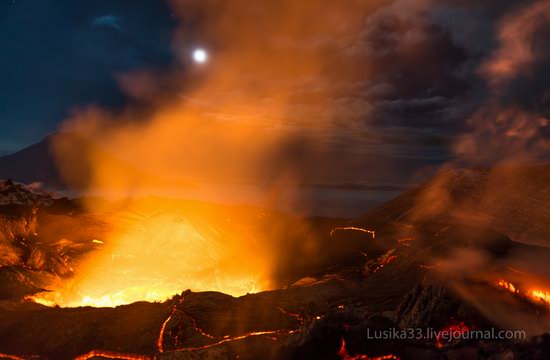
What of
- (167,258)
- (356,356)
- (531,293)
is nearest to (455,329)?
(356,356)

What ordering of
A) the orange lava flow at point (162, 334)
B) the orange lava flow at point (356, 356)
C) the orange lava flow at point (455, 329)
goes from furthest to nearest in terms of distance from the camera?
the orange lava flow at point (162, 334) < the orange lava flow at point (455, 329) < the orange lava flow at point (356, 356)

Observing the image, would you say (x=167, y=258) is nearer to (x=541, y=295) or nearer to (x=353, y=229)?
(x=353, y=229)

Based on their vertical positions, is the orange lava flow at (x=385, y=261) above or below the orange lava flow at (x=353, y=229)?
below

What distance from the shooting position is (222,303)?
43.8 ft

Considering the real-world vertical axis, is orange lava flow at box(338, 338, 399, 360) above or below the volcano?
below

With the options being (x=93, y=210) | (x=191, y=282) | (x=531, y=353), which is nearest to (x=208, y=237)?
(x=191, y=282)

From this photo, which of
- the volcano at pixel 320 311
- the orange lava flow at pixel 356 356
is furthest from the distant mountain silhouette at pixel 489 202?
the orange lava flow at pixel 356 356

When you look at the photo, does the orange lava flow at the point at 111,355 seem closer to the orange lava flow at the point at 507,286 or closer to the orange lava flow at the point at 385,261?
the orange lava flow at the point at 385,261

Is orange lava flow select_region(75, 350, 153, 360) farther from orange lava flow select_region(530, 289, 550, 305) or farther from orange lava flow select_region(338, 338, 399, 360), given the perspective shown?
orange lava flow select_region(530, 289, 550, 305)

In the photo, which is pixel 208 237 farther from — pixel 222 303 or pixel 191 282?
pixel 222 303

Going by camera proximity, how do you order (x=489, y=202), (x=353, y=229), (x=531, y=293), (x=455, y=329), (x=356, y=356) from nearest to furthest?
(x=356, y=356)
(x=455, y=329)
(x=531, y=293)
(x=353, y=229)
(x=489, y=202)

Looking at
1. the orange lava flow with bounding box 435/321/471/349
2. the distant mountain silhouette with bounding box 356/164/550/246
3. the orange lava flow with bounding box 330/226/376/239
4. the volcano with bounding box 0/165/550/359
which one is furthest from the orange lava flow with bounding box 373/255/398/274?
the distant mountain silhouette with bounding box 356/164/550/246

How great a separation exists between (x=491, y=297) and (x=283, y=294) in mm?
6932

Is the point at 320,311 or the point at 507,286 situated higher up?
the point at 507,286
